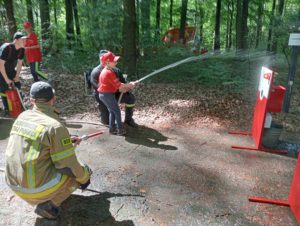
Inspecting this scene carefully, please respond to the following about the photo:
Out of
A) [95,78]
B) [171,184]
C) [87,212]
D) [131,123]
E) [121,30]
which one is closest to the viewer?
[87,212]

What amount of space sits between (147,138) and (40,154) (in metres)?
3.27

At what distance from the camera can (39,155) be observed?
2.82 meters

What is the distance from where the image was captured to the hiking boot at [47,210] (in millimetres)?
3129

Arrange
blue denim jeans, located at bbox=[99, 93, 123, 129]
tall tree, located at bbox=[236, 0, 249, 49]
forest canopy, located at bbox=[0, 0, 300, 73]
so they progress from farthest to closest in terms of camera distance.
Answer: tall tree, located at bbox=[236, 0, 249, 49]
forest canopy, located at bbox=[0, 0, 300, 73]
blue denim jeans, located at bbox=[99, 93, 123, 129]

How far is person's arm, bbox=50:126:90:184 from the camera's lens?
280 cm

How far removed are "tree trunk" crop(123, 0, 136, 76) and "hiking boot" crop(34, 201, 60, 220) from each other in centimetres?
637

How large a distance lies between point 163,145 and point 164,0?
19.0m

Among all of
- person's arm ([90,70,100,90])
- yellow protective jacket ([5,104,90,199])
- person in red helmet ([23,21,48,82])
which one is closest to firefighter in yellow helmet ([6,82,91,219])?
yellow protective jacket ([5,104,90,199])

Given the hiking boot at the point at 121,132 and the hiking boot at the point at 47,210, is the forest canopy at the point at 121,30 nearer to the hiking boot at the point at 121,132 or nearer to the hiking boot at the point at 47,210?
the hiking boot at the point at 121,132

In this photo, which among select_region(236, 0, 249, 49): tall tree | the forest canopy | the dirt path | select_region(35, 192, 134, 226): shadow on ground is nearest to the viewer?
select_region(35, 192, 134, 226): shadow on ground

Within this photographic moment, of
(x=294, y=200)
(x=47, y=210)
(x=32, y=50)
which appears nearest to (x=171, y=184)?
(x=294, y=200)

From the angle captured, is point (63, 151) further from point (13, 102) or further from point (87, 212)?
point (13, 102)

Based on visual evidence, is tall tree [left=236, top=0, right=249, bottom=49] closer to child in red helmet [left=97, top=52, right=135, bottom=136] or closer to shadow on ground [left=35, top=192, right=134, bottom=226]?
child in red helmet [left=97, top=52, right=135, bottom=136]

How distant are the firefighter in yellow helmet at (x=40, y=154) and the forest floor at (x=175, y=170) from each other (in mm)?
618
